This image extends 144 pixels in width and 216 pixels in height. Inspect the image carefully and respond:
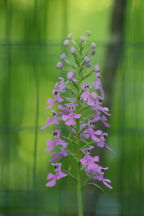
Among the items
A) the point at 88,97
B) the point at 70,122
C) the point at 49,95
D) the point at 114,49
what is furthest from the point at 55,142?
the point at 114,49

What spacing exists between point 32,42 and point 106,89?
0.77m

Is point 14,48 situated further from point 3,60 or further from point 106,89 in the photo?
point 106,89

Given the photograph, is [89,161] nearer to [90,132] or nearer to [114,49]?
[90,132]

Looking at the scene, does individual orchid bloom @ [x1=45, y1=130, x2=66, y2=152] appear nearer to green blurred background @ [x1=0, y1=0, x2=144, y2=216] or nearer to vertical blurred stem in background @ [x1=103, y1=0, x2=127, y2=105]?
vertical blurred stem in background @ [x1=103, y1=0, x2=127, y2=105]

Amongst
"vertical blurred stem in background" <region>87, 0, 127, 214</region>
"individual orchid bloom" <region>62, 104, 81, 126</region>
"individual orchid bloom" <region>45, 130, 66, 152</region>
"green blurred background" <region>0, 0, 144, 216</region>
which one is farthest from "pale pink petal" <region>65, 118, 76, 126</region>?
"green blurred background" <region>0, 0, 144, 216</region>

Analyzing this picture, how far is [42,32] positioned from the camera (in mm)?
3516

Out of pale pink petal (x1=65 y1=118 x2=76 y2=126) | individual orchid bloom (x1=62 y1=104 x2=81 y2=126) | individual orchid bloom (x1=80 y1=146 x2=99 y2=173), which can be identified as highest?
individual orchid bloom (x1=62 y1=104 x2=81 y2=126)

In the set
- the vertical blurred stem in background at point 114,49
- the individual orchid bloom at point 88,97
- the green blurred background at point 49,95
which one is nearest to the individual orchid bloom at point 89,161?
the individual orchid bloom at point 88,97

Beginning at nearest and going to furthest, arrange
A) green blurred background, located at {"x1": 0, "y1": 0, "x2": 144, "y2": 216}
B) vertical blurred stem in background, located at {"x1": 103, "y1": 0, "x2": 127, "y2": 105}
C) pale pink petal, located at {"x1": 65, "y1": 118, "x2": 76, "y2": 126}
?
pale pink petal, located at {"x1": 65, "y1": 118, "x2": 76, "y2": 126}, vertical blurred stem in background, located at {"x1": 103, "y1": 0, "x2": 127, "y2": 105}, green blurred background, located at {"x1": 0, "y1": 0, "x2": 144, "y2": 216}

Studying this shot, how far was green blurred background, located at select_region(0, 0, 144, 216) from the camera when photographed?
11.5 ft

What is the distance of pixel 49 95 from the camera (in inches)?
139

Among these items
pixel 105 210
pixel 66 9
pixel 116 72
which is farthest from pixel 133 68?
pixel 105 210

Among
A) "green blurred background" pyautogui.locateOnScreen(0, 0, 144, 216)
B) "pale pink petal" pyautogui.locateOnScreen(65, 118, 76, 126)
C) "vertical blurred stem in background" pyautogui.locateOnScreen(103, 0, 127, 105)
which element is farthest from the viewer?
"green blurred background" pyautogui.locateOnScreen(0, 0, 144, 216)

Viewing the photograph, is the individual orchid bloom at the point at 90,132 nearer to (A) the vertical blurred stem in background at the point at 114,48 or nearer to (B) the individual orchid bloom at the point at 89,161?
(B) the individual orchid bloom at the point at 89,161
